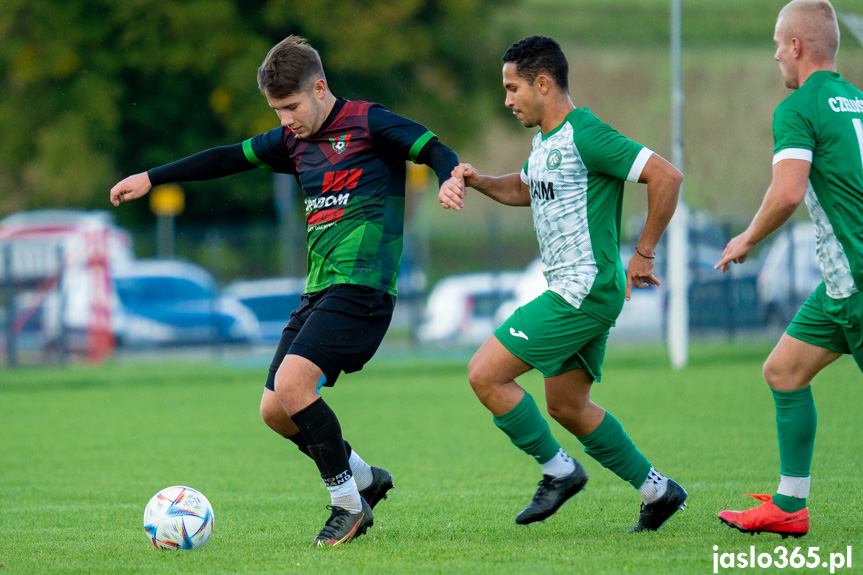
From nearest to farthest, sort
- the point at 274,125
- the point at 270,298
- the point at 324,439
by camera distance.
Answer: the point at 324,439, the point at 270,298, the point at 274,125

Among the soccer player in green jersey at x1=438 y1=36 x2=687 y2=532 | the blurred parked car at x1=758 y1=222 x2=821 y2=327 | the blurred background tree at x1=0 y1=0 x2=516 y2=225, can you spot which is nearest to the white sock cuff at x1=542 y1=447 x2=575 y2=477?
the soccer player in green jersey at x1=438 y1=36 x2=687 y2=532

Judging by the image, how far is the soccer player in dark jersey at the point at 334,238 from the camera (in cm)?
473

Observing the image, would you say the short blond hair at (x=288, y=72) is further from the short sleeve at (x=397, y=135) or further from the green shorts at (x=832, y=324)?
the green shorts at (x=832, y=324)

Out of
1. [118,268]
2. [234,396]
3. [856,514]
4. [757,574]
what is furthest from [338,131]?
[118,268]

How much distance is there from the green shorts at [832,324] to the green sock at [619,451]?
87 cm

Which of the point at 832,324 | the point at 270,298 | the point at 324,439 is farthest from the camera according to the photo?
the point at 270,298

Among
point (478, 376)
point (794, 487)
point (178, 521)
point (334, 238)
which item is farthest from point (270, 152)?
point (794, 487)

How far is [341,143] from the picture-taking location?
16.4 ft

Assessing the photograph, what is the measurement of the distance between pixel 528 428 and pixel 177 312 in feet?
48.4

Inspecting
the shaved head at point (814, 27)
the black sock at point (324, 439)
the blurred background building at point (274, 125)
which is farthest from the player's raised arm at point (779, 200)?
the blurred background building at point (274, 125)

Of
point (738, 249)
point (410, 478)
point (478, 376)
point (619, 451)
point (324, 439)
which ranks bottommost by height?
point (410, 478)

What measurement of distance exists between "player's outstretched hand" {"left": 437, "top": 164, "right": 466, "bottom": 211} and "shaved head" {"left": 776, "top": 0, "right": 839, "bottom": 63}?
4.83 ft

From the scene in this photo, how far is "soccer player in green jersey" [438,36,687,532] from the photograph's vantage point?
4680 mm

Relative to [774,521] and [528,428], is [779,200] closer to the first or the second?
[774,521]
